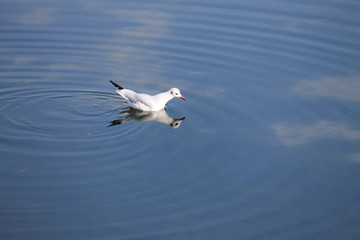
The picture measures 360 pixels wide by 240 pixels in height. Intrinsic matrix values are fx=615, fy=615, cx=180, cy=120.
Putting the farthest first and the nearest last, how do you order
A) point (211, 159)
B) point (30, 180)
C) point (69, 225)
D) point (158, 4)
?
1. point (158, 4)
2. point (211, 159)
3. point (30, 180)
4. point (69, 225)

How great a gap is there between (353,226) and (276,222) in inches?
46.1

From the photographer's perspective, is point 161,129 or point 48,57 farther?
point 48,57

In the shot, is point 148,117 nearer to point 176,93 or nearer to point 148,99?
point 148,99

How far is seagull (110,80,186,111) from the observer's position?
12.8 meters

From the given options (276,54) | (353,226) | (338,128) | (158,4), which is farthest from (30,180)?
(158,4)

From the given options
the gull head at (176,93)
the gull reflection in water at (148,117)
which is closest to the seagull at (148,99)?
the gull head at (176,93)

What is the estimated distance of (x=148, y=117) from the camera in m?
13.0

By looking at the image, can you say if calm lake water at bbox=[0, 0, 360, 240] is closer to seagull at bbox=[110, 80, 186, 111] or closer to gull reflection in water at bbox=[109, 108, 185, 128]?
gull reflection in water at bbox=[109, 108, 185, 128]

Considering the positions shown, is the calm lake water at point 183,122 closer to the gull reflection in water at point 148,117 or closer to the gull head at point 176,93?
the gull reflection in water at point 148,117

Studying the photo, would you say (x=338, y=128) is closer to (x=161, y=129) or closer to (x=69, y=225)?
(x=161, y=129)

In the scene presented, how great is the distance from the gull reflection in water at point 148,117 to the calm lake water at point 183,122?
0.17ft

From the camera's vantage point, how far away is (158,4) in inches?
729

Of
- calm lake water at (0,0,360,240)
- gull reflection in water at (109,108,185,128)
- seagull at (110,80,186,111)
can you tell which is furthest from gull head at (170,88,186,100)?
gull reflection in water at (109,108,185,128)

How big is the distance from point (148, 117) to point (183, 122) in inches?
35.2
